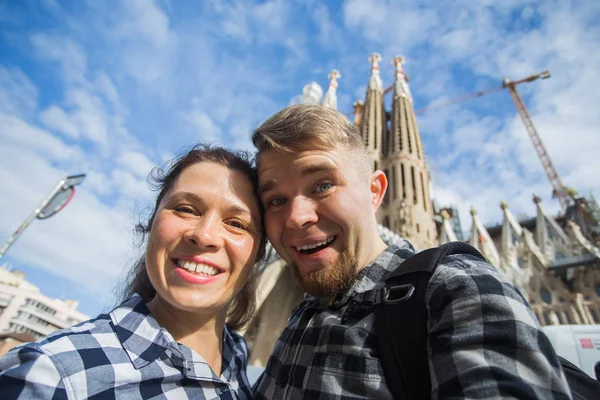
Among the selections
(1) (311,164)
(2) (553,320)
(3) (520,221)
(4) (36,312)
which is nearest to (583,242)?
(2) (553,320)

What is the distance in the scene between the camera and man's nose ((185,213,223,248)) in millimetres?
1569

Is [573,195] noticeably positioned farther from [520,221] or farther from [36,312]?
[36,312]

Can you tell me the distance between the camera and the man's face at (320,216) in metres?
1.60

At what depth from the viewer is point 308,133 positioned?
1.76 m

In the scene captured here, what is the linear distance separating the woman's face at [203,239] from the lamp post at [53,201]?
1500 centimetres

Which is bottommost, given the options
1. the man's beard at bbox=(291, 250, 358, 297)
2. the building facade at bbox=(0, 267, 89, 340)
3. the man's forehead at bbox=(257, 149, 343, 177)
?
the man's beard at bbox=(291, 250, 358, 297)

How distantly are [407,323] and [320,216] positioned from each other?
0.71 meters

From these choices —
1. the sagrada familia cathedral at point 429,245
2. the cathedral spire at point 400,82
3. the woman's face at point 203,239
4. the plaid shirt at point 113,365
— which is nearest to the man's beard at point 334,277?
the woman's face at point 203,239

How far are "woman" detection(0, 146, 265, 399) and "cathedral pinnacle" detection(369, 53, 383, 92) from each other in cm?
3367

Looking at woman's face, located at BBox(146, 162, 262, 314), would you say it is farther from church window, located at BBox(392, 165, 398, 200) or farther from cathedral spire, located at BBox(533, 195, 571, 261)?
cathedral spire, located at BBox(533, 195, 571, 261)

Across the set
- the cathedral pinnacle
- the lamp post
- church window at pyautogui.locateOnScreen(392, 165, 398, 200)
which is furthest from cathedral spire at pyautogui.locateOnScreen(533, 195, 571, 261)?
the lamp post

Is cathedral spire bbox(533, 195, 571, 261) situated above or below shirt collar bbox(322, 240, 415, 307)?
above

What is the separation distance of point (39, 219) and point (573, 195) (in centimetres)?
3873

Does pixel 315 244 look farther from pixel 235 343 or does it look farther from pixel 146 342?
pixel 235 343
